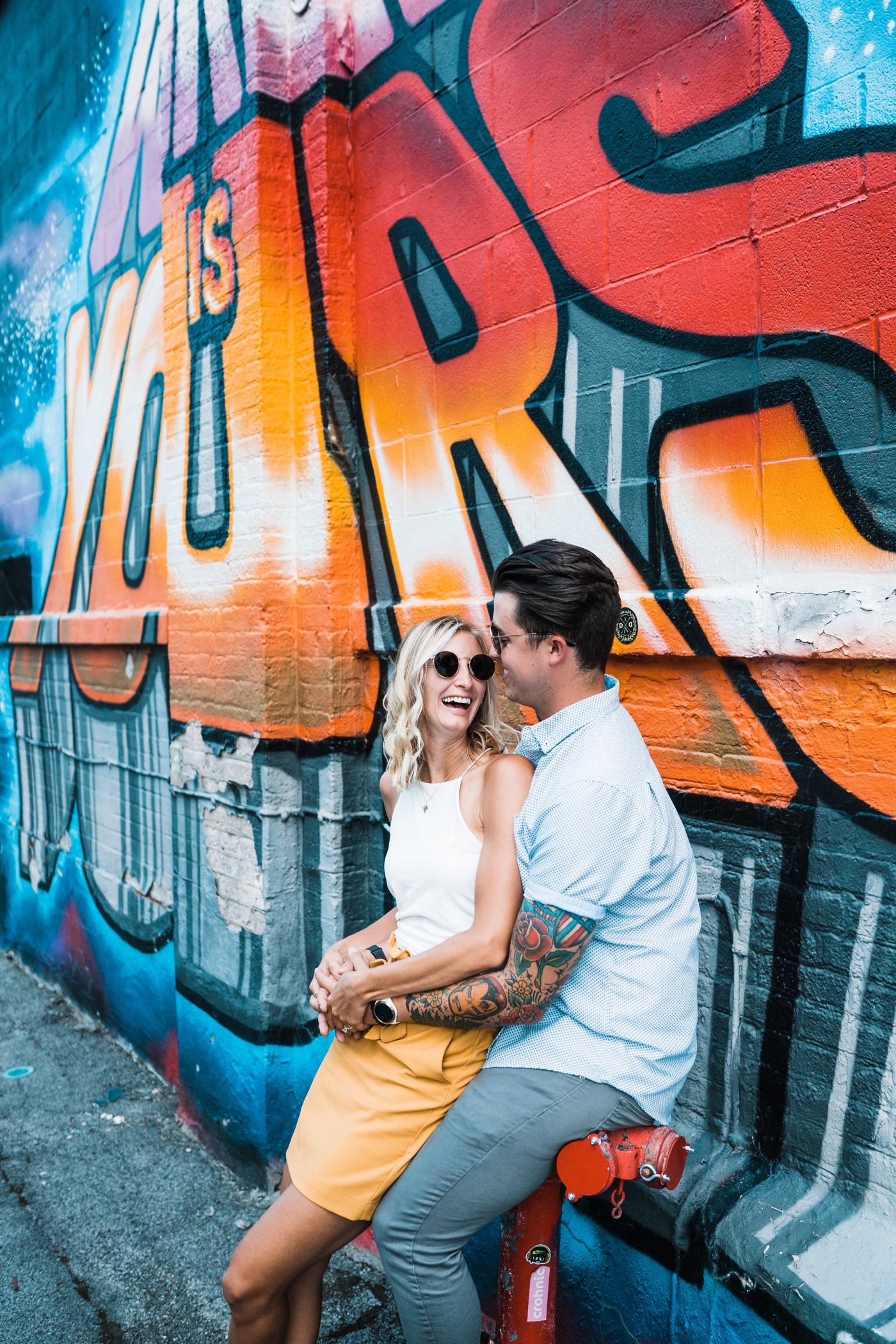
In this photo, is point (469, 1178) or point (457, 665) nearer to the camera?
point (469, 1178)

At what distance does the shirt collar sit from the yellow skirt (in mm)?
680

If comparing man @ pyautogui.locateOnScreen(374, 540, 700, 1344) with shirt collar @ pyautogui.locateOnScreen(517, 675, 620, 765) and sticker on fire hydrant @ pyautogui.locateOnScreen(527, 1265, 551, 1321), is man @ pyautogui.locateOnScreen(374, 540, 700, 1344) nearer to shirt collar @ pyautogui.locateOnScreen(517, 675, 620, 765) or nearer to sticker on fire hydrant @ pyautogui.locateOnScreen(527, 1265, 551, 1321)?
shirt collar @ pyautogui.locateOnScreen(517, 675, 620, 765)

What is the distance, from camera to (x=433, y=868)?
2191mm

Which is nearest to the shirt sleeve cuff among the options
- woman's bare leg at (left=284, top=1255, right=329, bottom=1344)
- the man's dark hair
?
the man's dark hair

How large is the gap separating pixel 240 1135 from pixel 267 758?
1439mm

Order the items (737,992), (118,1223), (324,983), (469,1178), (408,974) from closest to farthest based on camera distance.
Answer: (469,1178) → (408,974) → (737,992) → (324,983) → (118,1223)

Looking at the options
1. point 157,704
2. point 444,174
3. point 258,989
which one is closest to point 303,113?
point 444,174

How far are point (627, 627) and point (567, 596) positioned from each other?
19.2 inches

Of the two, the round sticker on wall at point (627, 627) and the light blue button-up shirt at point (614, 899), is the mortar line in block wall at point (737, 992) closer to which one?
the light blue button-up shirt at point (614, 899)

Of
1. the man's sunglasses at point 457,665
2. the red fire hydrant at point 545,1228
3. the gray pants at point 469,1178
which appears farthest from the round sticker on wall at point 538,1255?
the man's sunglasses at point 457,665

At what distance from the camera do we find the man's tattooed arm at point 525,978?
178 cm

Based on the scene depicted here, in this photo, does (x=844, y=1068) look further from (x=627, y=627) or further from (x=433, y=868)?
(x=627, y=627)

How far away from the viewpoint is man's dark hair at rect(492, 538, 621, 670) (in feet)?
6.33

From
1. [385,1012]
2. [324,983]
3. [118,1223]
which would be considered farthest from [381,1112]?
[118,1223]
